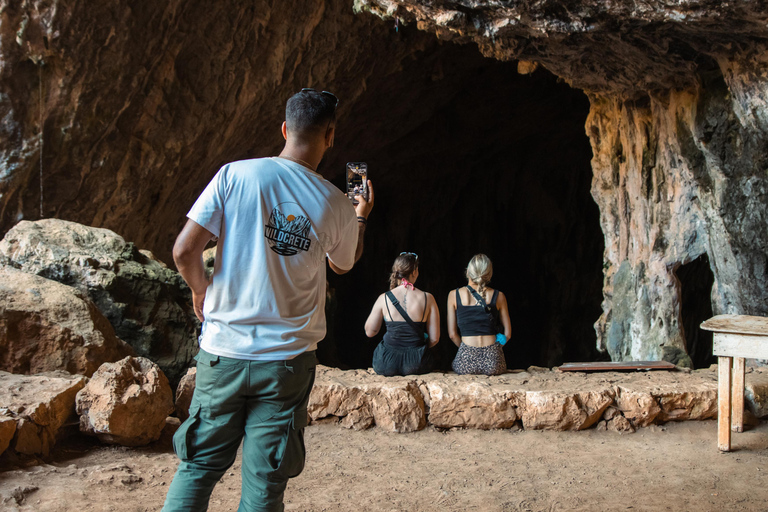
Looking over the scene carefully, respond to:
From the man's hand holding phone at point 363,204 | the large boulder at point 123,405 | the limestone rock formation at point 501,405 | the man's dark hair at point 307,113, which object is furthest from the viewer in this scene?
the limestone rock formation at point 501,405

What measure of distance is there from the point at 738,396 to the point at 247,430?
342cm

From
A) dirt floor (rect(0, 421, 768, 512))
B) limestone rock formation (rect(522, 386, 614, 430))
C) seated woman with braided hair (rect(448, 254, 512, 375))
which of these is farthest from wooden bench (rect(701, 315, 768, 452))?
seated woman with braided hair (rect(448, 254, 512, 375))

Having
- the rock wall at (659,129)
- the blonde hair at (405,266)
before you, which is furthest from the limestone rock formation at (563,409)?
the rock wall at (659,129)

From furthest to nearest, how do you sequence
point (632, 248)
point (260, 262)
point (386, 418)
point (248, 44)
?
point (248, 44)
point (632, 248)
point (386, 418)
point (260, 262)

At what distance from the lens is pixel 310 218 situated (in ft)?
6.18

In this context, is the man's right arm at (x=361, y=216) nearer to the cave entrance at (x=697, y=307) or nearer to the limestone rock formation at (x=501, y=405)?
the limestone rock formation at (x=501, y=405)

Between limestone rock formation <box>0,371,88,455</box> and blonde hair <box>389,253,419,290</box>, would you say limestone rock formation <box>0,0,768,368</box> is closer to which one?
blonde hair <box>389,253,419,290</box>

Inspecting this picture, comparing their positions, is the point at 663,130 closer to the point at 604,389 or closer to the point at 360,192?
the point at 604,389

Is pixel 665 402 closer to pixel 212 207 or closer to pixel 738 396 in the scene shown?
pixel 738 396

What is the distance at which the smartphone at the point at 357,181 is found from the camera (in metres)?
2.53

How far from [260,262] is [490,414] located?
2726 mm

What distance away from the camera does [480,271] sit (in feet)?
15.7

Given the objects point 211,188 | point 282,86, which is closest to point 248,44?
point 282,86

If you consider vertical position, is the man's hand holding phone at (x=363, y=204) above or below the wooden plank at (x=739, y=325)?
above
